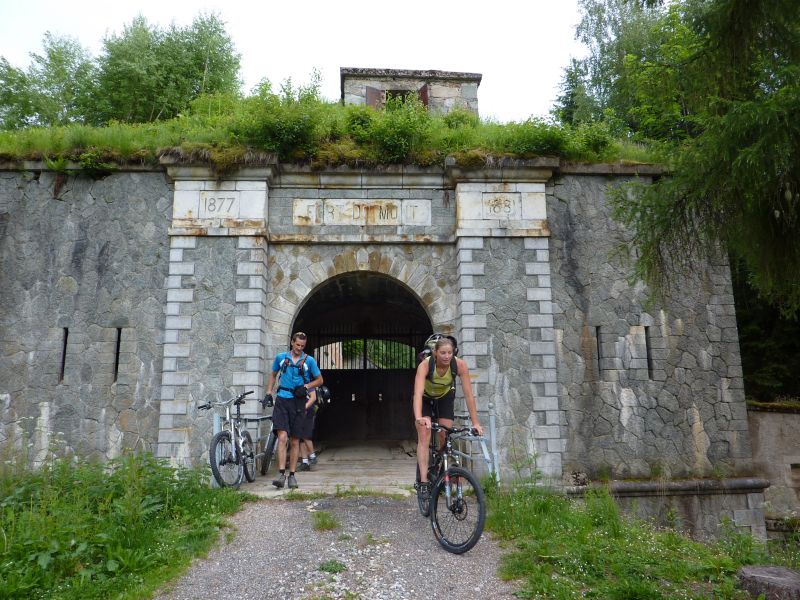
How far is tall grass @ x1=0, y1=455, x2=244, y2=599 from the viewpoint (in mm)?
4246

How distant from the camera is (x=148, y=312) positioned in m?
8.56

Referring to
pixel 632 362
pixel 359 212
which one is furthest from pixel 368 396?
pixel 632 362

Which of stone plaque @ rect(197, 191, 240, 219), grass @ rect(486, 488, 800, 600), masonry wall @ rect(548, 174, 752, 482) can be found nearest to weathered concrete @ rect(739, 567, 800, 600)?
grass @ rect(486, 488, 800, 600)

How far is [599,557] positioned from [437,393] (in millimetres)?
1850

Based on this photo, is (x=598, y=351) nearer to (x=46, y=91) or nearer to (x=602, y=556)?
(x=602, y=556)

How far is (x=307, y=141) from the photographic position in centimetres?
899

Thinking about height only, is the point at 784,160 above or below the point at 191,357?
above

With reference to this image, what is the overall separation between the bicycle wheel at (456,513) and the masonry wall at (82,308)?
4796mm

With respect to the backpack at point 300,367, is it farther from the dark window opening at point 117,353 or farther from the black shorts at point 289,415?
the dark window opening at point 117,353

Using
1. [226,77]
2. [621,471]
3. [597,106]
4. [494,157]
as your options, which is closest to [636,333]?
[621,471]

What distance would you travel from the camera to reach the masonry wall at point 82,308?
27.0 ft

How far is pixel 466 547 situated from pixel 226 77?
17.4m

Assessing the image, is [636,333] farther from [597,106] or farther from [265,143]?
[597,106]

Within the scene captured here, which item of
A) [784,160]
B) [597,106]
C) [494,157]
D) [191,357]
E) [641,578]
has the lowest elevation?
[641,578]
